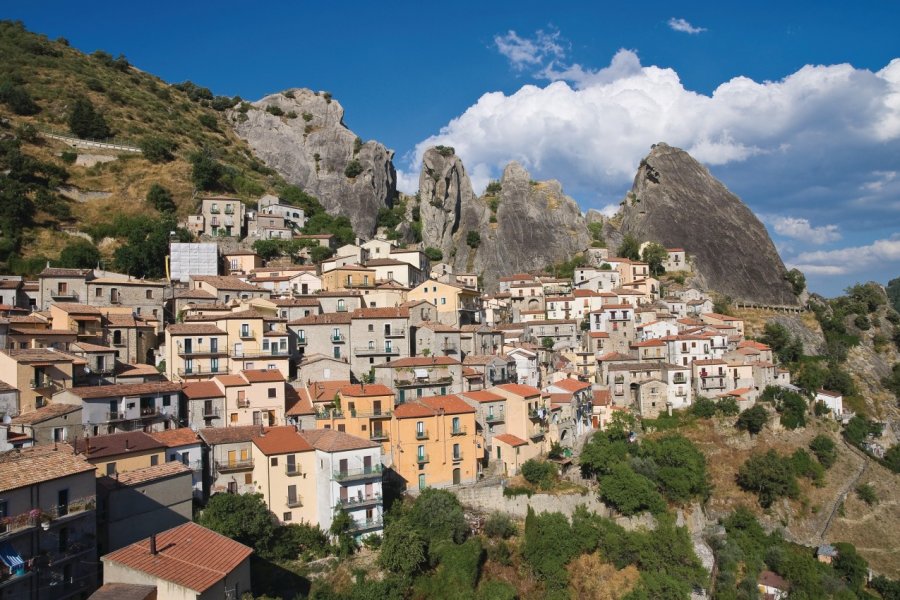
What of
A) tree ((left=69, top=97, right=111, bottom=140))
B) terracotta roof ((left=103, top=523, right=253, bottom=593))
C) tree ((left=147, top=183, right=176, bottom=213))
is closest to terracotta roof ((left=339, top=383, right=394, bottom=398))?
terracotta roof ((left=103, top=523, right=253, bottom=593))

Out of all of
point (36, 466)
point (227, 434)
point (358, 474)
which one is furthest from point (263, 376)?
point (36, 466)

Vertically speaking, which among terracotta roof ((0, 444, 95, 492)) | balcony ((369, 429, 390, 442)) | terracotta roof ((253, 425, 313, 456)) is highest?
terracotta roof ((0, 444, 95, 492))

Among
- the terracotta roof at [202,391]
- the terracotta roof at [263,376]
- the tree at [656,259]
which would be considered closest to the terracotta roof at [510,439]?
the terracotta roof at [263,376]

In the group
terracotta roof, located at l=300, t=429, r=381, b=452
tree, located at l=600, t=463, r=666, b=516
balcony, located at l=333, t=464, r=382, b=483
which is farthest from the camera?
tree, located at l=600, t=463, r=666, b=516

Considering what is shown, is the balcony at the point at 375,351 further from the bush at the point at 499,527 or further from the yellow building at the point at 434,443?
the bush at the point at 499,527

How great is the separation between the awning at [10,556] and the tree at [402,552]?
14937mm

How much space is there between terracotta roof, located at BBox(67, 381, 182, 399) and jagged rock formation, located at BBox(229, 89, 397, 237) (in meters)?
60.4

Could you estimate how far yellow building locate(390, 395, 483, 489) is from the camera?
1432 inches

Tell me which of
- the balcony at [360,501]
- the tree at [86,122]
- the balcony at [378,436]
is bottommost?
the balcony at [360,501]

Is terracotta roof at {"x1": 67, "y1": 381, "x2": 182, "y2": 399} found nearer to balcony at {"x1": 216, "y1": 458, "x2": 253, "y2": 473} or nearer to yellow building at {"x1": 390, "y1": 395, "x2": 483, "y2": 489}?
balcony at {"x1": 216, "y1": 458, "x2": 253, "y2": 473}

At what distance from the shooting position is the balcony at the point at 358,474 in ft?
102

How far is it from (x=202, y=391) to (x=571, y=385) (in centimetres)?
2708

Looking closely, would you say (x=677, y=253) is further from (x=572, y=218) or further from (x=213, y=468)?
(x=213, y=468)

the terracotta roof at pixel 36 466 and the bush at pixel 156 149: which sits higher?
the bush at pixel 156 149
